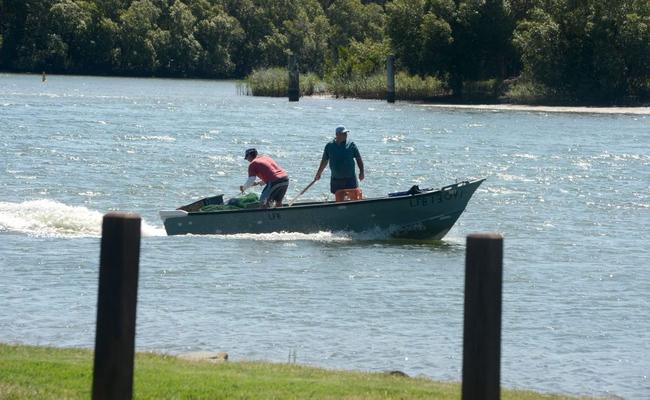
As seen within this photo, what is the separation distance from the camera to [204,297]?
19000 mm

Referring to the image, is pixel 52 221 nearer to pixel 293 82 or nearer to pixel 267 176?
pixel 267 176

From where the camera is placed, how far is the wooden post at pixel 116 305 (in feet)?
Answer: 22.3

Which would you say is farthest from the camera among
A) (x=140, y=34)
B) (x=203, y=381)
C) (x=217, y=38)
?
(x=217, y=38)

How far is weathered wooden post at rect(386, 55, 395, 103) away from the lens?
8325 centimetres

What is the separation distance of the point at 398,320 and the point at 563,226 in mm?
13073

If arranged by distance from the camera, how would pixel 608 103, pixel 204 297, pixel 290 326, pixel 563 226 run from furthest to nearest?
pixel 608 103 < pixel 563 226 < pixel 204 297 < pixel 290 326

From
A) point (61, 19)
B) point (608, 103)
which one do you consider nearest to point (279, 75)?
point (608, 103)

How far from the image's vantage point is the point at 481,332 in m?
6.66

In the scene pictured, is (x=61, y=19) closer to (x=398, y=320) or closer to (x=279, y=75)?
(x=279, y=75)

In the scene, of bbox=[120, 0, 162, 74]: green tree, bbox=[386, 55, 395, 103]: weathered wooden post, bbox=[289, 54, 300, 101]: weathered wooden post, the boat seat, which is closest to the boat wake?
the boat seat

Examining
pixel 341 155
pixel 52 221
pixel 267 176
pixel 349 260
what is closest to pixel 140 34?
pixel 52 221

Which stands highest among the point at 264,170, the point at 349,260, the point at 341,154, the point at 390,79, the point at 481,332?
the point at 481,332

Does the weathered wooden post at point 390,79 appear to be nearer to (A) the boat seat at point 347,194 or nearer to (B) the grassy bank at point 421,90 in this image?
(B) the grassy bank at point 421,90

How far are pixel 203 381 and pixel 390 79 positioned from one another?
75.0 m
